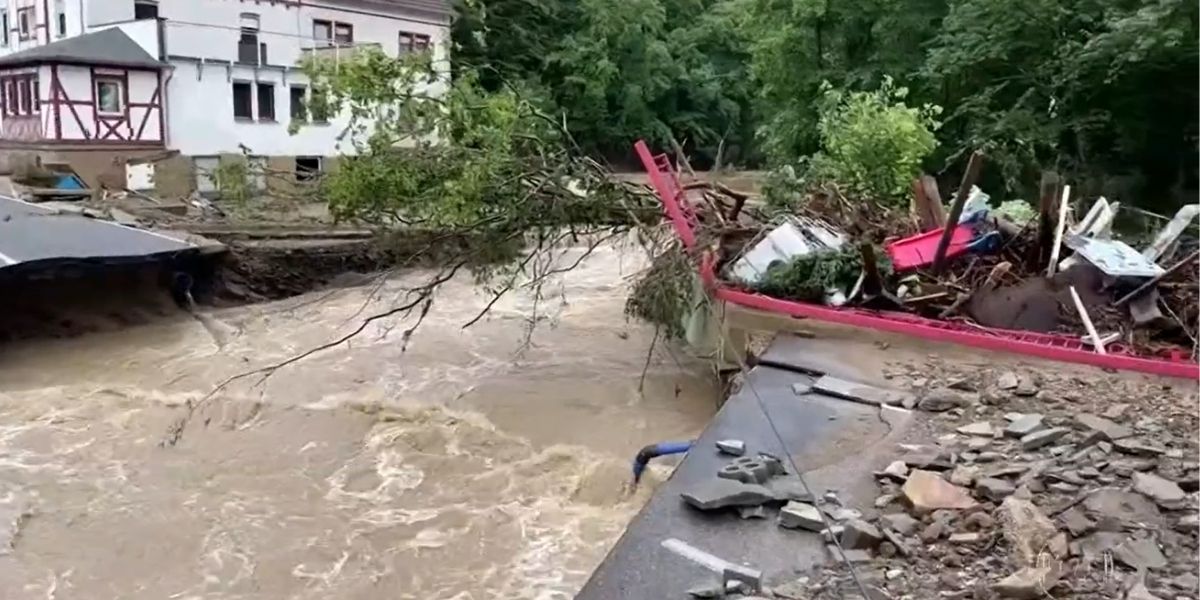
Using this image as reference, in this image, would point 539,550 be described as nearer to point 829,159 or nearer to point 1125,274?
point 1125,274

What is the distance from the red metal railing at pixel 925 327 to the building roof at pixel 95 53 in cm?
1697

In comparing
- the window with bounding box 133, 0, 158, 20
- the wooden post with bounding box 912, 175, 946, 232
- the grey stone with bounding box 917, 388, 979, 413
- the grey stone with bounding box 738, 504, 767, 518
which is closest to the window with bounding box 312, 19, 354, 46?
the window with bounding box 133, 0, 158, 20

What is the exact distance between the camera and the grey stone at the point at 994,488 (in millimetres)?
5547

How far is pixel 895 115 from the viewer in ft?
47.3

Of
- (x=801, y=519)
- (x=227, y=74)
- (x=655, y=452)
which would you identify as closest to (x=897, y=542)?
(x=801, y=519)

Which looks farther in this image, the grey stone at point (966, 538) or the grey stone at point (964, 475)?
the grey stone at point (964, 475)

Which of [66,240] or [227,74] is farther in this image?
[227,74]

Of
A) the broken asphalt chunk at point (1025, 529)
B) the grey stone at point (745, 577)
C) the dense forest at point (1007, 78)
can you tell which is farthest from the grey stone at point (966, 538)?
the dense forest at point (1007, 78)

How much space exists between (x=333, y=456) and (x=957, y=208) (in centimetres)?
608

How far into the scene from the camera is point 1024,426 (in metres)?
6.64

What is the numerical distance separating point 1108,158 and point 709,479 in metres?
15.0

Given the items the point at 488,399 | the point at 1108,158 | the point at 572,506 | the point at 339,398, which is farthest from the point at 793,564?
the point at 1108,158

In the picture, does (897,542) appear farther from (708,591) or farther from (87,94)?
(87,94)

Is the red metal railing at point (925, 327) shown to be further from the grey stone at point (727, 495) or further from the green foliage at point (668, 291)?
the grey stone at point (727, 495)
